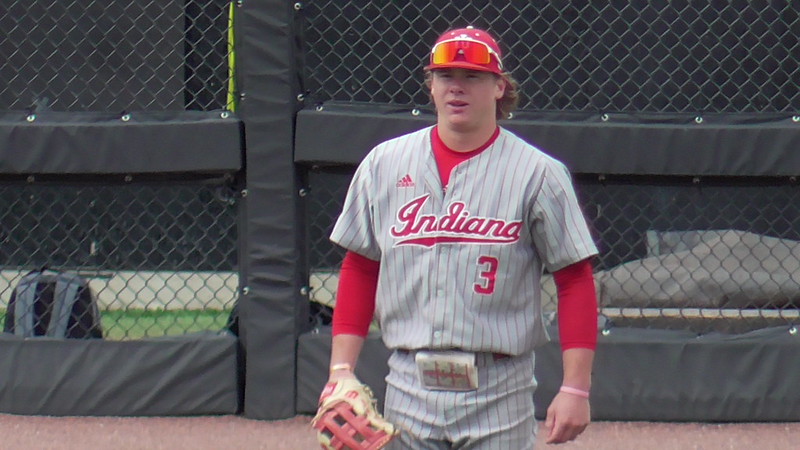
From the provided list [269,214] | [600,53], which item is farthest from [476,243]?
[600,53]

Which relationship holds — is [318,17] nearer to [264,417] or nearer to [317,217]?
[317,217]

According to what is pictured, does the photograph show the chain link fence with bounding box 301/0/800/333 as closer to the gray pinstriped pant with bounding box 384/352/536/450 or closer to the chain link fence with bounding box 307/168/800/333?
the chain link fence with bounding box 307/168/800/333

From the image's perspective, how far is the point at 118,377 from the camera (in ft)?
16.3

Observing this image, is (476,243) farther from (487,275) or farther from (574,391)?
(574,391)

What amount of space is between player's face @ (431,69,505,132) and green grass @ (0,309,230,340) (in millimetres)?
4261

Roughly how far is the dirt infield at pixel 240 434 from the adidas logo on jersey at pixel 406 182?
217 cm

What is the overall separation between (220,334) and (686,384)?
6.88 feet

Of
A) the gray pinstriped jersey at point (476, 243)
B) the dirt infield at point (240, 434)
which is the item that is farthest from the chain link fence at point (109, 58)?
the gray pinstriped jersey at point (476, 243)

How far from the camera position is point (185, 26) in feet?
21.8

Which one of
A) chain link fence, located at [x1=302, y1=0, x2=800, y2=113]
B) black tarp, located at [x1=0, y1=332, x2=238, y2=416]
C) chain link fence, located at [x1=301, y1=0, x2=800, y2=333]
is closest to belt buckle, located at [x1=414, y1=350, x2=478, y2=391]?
black tarp, located at [x1=0, y1=332, x2=238, y2=416]

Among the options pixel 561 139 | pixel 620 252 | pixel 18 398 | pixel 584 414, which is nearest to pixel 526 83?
pixel 620 252

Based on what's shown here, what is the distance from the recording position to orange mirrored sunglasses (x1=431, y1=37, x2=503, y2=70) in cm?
257

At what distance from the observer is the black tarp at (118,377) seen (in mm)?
4961

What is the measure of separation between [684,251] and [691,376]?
42.4 inches
